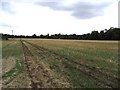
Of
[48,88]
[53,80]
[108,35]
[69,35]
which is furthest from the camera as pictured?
[69,35]

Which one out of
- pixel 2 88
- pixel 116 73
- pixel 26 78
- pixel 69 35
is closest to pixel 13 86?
pixel 2 88

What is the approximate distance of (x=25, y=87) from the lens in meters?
11.0

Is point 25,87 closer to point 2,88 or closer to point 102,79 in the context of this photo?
point 2,88

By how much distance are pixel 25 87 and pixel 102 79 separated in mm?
3656

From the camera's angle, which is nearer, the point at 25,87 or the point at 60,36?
the point at 25,87

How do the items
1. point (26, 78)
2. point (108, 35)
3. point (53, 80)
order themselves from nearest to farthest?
point (53, 80) → point (26, 78) → point (108, 35)

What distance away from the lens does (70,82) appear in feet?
38.3

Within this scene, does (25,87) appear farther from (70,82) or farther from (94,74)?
(94,74)

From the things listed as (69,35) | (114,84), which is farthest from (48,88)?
(69,35)

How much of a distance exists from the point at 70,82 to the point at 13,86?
2.42 meters

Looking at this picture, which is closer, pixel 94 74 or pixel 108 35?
pixel 94 74

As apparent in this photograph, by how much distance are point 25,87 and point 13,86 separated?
741 mm

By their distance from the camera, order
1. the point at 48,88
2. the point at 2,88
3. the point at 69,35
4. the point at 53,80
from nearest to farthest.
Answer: the point at 48,88 < the point at 2,88 < the point at 53,80 < the point at 69,35

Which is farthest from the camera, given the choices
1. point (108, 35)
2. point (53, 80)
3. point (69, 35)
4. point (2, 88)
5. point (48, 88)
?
point (69, 35)
